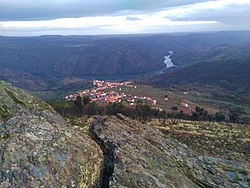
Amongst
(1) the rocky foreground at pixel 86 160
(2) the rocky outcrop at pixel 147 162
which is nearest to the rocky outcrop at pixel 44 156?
(1) the rocky foreground at pixel 86 160

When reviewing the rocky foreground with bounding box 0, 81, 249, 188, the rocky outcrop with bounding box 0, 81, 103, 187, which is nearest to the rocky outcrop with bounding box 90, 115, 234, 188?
the rocky foreground with bounding box 0, 81, 249, 188

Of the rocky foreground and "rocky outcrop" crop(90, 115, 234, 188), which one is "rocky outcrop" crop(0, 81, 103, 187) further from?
"rocky outcrop" crop(90, 115, 234, 188)

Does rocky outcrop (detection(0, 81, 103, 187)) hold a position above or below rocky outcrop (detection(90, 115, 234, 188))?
above

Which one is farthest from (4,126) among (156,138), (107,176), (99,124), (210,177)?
(210,177)

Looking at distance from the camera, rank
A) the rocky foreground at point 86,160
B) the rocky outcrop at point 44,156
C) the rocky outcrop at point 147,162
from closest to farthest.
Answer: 1. the rocky outcrop at point 44,156
2. the rocky foreground at point 86,160
3. the rocky outcrop at point 147,162

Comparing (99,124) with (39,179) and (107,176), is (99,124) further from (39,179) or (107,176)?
(39,179)

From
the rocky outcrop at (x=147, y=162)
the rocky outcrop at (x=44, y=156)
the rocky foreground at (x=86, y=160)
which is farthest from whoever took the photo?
the rocky outcrop at (x=147, y=162)

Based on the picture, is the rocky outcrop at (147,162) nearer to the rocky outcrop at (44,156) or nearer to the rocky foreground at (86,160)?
the rocky foreground at (86,160)
